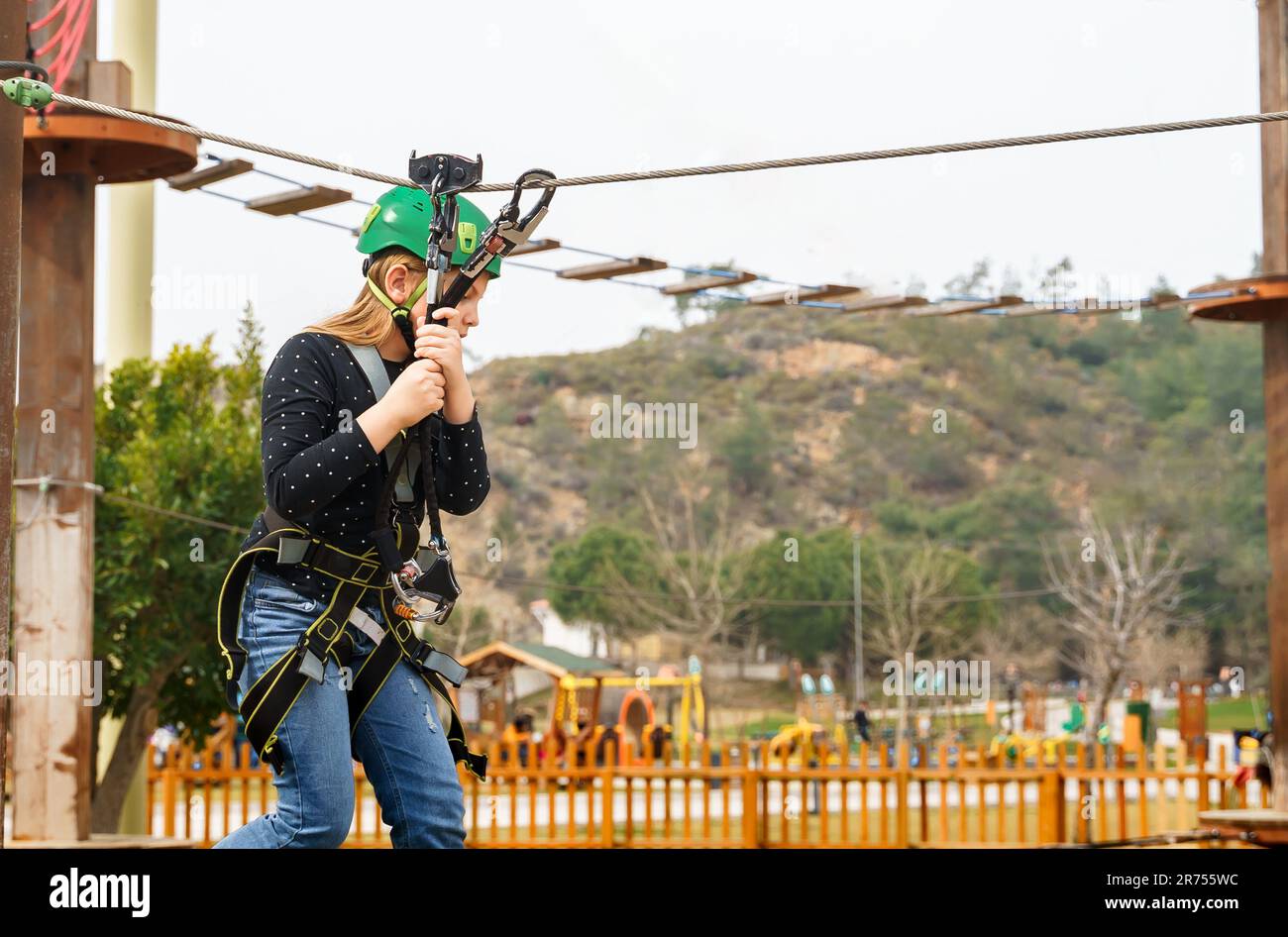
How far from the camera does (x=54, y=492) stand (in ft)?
25.4

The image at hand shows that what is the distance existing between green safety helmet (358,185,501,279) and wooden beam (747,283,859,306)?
7164 mm

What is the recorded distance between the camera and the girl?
10.3 feet

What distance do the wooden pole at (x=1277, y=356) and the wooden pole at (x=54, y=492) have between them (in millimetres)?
6915

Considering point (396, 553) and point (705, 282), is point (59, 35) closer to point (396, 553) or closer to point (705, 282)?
point (705, 282)

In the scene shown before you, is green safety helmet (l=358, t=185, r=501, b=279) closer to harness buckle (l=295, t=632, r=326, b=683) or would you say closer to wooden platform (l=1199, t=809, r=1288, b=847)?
harness buckle (l=295, t=632, r=326, b=683)

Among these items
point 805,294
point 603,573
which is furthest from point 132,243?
point 603,573

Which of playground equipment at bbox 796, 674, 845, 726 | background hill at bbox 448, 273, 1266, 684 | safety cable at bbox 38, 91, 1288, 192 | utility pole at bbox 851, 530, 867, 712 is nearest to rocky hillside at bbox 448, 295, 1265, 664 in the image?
background hill at bbox 448, 273, 1266, 684

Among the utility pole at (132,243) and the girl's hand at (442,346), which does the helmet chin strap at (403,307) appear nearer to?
the girl's hand at (442,346)

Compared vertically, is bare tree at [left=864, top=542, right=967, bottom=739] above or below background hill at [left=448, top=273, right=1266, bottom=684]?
below

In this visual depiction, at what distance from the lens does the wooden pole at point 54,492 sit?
769 cm

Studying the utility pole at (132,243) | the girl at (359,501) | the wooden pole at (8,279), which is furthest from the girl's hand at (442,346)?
the utility pole at (132,243)

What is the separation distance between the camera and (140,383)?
11578 millimetres

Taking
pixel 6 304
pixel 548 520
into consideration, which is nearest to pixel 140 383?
pixel 6 304
